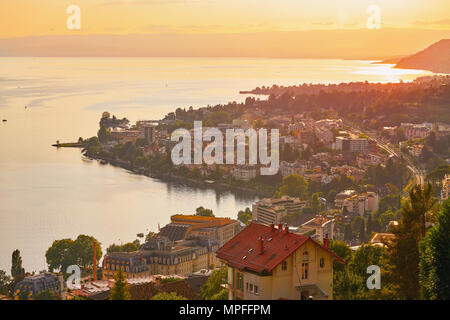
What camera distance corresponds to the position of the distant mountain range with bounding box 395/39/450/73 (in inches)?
822

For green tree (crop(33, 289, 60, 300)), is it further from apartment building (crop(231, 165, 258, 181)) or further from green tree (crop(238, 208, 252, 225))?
apartment building (crop(231, 165, 258, 181))

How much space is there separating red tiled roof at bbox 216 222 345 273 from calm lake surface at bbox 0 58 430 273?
5.08 m

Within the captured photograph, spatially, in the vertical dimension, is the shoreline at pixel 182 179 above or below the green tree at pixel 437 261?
below

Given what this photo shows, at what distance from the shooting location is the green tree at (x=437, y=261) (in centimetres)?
264

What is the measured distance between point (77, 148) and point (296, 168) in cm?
600

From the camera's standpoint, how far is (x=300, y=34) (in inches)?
668

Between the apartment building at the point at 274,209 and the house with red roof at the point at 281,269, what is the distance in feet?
25.4

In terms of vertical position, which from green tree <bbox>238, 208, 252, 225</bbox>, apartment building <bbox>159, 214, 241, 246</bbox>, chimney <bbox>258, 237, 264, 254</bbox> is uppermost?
chimney <bbox>258, 237, 264, 254</bbox>

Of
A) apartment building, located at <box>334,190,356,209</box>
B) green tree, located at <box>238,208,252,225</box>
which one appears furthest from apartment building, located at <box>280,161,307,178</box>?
green tree, located at <box>238,208,252,225</box>

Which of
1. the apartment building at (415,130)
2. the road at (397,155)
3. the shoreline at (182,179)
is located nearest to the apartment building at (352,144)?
the road at (397,155)

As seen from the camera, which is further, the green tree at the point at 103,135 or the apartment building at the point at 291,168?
the green tree at the point at 103,135

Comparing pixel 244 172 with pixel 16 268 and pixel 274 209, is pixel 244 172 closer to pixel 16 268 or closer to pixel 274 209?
pixel 274 209

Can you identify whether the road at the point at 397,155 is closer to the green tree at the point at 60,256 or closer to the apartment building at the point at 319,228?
the apartment building at the point at 319,228
